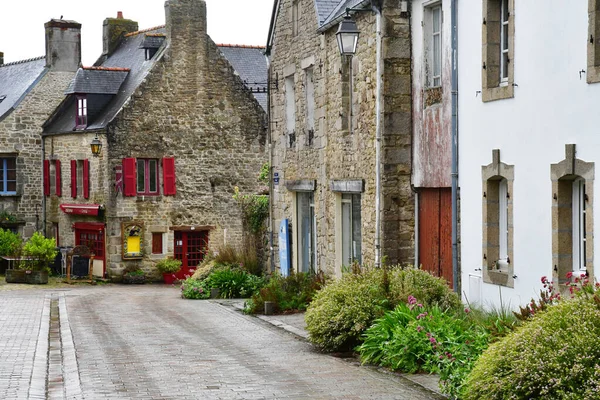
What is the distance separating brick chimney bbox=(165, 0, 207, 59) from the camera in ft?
110

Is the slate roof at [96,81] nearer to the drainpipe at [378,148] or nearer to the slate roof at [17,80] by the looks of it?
the slate roof at [17,80]

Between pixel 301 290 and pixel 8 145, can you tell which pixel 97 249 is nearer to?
pixel 8 145

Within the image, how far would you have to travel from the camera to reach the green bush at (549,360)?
26.4ft

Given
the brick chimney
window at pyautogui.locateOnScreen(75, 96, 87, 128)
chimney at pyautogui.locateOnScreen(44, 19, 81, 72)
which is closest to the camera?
the brick chimney

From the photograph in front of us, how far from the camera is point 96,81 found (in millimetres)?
35156

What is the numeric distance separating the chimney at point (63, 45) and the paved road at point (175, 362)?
63.6 ft

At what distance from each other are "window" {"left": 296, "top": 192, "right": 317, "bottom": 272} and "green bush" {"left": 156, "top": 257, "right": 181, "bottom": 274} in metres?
12.0

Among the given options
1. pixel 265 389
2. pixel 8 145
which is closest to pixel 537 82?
pixel 265 389

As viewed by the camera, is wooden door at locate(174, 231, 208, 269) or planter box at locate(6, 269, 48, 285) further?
wooden door at locate(174, 231, 208, 269)

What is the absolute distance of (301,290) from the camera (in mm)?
19188

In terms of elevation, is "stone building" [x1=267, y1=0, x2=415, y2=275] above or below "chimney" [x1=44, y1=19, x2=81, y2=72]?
below

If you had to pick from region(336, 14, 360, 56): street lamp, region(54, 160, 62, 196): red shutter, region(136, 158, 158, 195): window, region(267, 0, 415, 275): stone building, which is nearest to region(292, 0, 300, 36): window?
region(267, 0, 415, 275): stone building

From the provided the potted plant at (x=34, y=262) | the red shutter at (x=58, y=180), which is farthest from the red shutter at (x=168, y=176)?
the red shutter at (x=58, y=180)

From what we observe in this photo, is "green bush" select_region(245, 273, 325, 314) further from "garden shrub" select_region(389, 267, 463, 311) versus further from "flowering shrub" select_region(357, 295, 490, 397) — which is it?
"flowering shrub" select_region(357, 295, 490, 397)
